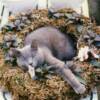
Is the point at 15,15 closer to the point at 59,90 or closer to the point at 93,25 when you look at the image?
the point at 93,25

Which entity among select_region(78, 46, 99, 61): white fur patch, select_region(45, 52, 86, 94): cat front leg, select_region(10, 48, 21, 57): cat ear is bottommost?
select_region(45, 52, 86, 94): cat front leg

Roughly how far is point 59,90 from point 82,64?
0.86 ft

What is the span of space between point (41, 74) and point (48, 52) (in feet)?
0.64

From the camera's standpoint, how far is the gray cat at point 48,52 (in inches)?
96.7

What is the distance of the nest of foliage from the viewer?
8.00 feet

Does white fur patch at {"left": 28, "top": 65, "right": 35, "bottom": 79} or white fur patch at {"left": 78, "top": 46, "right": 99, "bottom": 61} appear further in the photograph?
white fur patch at {"left": 78, "top": 46, "right": 99, "bottom": 61}

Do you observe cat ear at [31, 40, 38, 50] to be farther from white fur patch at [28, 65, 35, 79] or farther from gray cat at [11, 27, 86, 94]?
white fur patch at [28, 65, 35, 79]

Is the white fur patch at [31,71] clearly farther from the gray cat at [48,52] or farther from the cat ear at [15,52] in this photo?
the cat ear at [15,52]

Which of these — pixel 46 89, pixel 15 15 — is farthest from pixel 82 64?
pixel 15 15

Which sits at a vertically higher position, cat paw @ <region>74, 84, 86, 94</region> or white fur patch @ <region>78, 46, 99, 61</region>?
white fur patch @ <region>78, 46, 99, 61</region>

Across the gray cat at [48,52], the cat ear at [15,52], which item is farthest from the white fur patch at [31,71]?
the cat ear at [15,52]

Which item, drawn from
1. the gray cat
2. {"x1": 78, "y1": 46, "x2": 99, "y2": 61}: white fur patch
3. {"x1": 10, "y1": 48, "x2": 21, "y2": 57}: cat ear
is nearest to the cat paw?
the gray cat

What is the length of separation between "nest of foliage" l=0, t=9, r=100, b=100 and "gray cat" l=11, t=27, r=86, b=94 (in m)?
0.05

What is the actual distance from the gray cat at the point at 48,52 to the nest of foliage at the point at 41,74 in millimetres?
47
